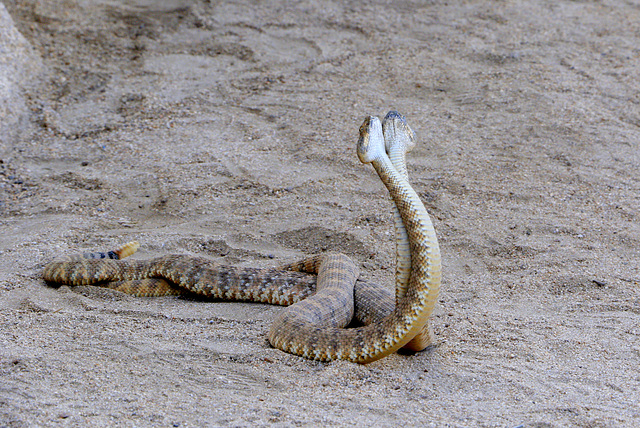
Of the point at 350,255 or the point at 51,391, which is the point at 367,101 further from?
the point at 51,391

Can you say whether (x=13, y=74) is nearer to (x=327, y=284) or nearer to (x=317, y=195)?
(x=317, y=195)

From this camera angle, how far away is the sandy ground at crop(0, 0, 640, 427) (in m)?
4.26

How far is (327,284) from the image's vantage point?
5.69m

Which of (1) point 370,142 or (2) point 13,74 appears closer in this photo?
(1) point 370,142

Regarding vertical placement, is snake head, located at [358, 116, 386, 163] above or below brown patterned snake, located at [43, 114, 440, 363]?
above

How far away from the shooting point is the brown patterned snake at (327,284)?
4.34 m

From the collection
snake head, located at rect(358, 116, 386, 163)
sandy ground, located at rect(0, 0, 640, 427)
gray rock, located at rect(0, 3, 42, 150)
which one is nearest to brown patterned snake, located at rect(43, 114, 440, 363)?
snake head, located at rect(358, 116, 386, 163)

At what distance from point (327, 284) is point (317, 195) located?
2.09m

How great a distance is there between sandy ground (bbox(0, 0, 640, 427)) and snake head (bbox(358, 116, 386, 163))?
1375mm

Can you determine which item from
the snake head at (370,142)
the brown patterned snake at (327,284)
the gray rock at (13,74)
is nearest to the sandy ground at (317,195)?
the gray rock at (13,74)

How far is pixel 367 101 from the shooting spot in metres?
9.38

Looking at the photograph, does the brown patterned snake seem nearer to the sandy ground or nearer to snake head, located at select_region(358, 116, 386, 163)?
snake head, located at select_region(358, 116, 386, 163)

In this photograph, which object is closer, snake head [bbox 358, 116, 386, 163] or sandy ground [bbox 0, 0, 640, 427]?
sandy ground [bbox 0, 0, 640, 427]

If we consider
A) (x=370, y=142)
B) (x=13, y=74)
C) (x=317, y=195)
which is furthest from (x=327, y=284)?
(x=13, y=74)
